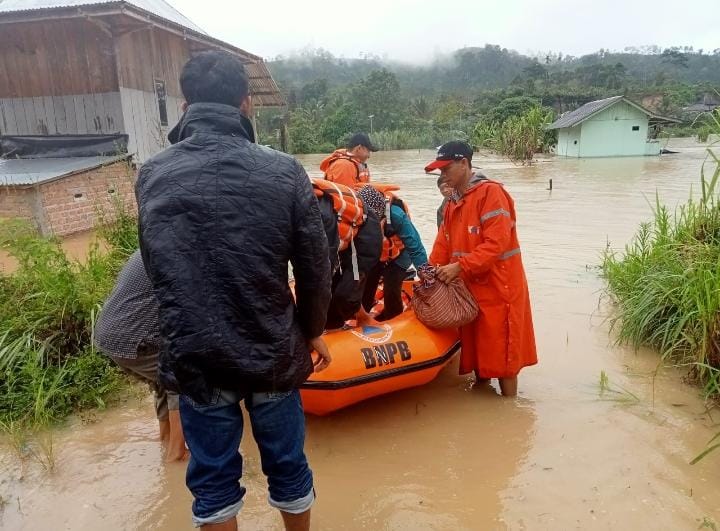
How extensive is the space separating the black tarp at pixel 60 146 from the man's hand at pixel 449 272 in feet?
25.2

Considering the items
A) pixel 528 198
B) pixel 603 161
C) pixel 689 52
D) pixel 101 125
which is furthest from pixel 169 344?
pixel 689 52

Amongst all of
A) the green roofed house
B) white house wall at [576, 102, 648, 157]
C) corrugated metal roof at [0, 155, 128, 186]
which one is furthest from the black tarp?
white house wall at [576, 102, 648, 157]

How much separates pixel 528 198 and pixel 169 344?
12.8m

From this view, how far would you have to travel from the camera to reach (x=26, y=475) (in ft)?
9.24

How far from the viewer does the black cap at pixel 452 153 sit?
3127 mm

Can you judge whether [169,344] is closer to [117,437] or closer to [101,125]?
[117,437]

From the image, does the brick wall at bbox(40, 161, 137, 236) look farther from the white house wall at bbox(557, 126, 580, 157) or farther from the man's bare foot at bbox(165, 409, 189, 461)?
the white house wall at bbox(557, 126, 580, 157)

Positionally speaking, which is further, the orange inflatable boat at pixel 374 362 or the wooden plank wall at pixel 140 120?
the wooden plank wall at pixel 140 120

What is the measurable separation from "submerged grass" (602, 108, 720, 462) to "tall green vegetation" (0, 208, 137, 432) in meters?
3.67

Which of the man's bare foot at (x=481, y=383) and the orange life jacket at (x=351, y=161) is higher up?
the orange life jacket at (x=351, y=161)

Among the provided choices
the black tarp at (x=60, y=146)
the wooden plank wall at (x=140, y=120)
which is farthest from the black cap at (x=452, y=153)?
the black tarp at (x=60, y=146)

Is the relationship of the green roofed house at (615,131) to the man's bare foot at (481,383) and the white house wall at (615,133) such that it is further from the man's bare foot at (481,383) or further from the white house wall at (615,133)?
the man's bare foot at (481,383)

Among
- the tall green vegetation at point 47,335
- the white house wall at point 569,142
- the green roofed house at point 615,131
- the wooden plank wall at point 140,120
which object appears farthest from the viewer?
the white house wall at point 569,142

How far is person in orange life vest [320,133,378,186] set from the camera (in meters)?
5.02
